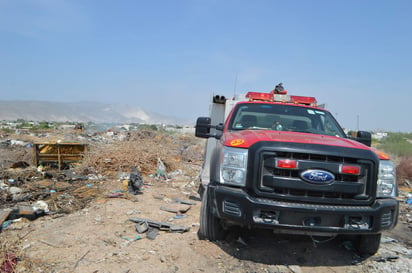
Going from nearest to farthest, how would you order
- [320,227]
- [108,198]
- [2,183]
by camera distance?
[320,227] → [108,198] → [2,183]

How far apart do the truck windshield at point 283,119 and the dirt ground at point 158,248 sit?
1.59 meters

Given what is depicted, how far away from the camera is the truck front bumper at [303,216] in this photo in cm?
287

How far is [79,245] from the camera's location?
3.60 m

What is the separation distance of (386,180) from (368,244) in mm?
956

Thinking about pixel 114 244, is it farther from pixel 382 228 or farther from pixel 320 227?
pixel 382 228

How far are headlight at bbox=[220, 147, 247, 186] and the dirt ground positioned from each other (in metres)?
1.05

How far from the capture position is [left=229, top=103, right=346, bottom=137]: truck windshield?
4.22 meters

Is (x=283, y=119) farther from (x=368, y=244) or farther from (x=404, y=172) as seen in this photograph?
(x=404, y=172)

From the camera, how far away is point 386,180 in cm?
312

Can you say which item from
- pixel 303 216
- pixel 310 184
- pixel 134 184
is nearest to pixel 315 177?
pixel 310 184

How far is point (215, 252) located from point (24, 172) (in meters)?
6.19

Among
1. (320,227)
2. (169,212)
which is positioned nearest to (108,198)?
(169,212)

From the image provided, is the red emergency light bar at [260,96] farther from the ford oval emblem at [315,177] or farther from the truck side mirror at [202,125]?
the ford oval emblem at [315,177]

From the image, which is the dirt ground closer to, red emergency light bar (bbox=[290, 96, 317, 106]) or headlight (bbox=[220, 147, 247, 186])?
headlight (bbox=[220, 147, 247, 186])
